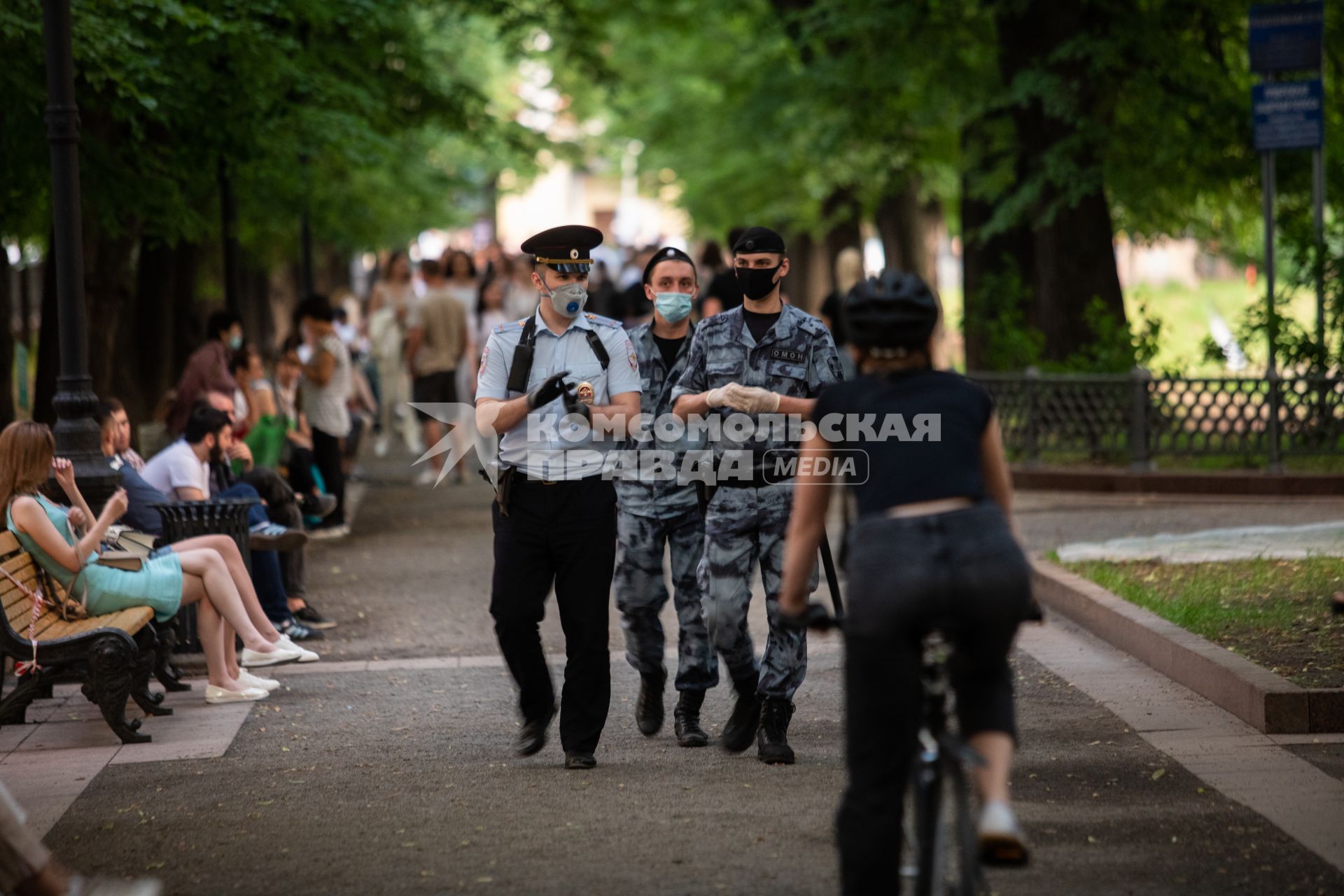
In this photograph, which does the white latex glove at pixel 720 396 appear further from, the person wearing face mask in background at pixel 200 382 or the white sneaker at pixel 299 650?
the person wearing face mask in background at pixel 200 382

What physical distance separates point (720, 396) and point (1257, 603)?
4.09 metres

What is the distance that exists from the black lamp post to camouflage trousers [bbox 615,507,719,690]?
3461 millimetres

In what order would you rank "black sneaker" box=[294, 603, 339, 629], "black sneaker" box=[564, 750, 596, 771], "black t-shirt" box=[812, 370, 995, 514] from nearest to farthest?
"black t-shirt" box=[812, 370, 995, 514]
"black sneaker" box=[564, 750, 596, 771]
"black sneaker" box=[294, 603, 339, 629]

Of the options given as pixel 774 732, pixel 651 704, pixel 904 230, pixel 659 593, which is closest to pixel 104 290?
pixel 651 704

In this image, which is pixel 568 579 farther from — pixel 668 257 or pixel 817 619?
pixel 817 619

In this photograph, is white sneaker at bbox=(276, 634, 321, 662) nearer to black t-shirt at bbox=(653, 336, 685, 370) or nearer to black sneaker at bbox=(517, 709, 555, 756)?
black sneaker at bbox=(517, 709, 555, 756)

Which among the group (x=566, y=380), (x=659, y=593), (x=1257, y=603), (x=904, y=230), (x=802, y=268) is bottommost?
(x=1257, y=603)

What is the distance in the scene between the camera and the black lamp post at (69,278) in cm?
948

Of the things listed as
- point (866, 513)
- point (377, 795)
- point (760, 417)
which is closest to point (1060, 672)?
point (760, 417)

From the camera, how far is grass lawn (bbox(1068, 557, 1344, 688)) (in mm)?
8086

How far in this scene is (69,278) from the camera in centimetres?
968

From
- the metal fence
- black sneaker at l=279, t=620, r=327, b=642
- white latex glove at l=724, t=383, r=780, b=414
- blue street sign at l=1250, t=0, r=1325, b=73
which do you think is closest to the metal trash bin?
black sneaker at l=279, t=620, r=327, b=642

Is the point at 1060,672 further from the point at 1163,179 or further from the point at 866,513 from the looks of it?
the point at 1163,179

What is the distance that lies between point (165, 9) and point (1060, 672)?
6.52 metres
